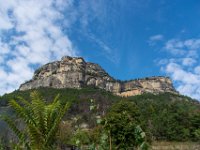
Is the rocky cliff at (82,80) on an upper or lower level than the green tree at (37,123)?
upper

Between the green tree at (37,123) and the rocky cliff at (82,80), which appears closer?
the green tree at (37,123)

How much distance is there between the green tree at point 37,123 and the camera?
31.2ft

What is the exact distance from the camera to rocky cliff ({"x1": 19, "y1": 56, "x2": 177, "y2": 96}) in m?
133

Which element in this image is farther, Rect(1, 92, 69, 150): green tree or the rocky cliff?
the rocky cliff

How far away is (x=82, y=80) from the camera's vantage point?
134 m

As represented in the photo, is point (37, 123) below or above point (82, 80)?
below

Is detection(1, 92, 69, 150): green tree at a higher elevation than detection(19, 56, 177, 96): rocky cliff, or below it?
below

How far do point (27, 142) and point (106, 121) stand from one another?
6.13 metres

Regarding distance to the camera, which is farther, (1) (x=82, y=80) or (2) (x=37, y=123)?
(1) (x=82, y=80)

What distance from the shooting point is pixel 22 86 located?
473 feet

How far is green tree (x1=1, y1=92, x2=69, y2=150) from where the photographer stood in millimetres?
9516

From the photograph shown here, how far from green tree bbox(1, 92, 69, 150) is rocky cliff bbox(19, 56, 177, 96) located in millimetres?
118639

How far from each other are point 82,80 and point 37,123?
406ft

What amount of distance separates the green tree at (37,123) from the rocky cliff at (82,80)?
118639 millimetres
